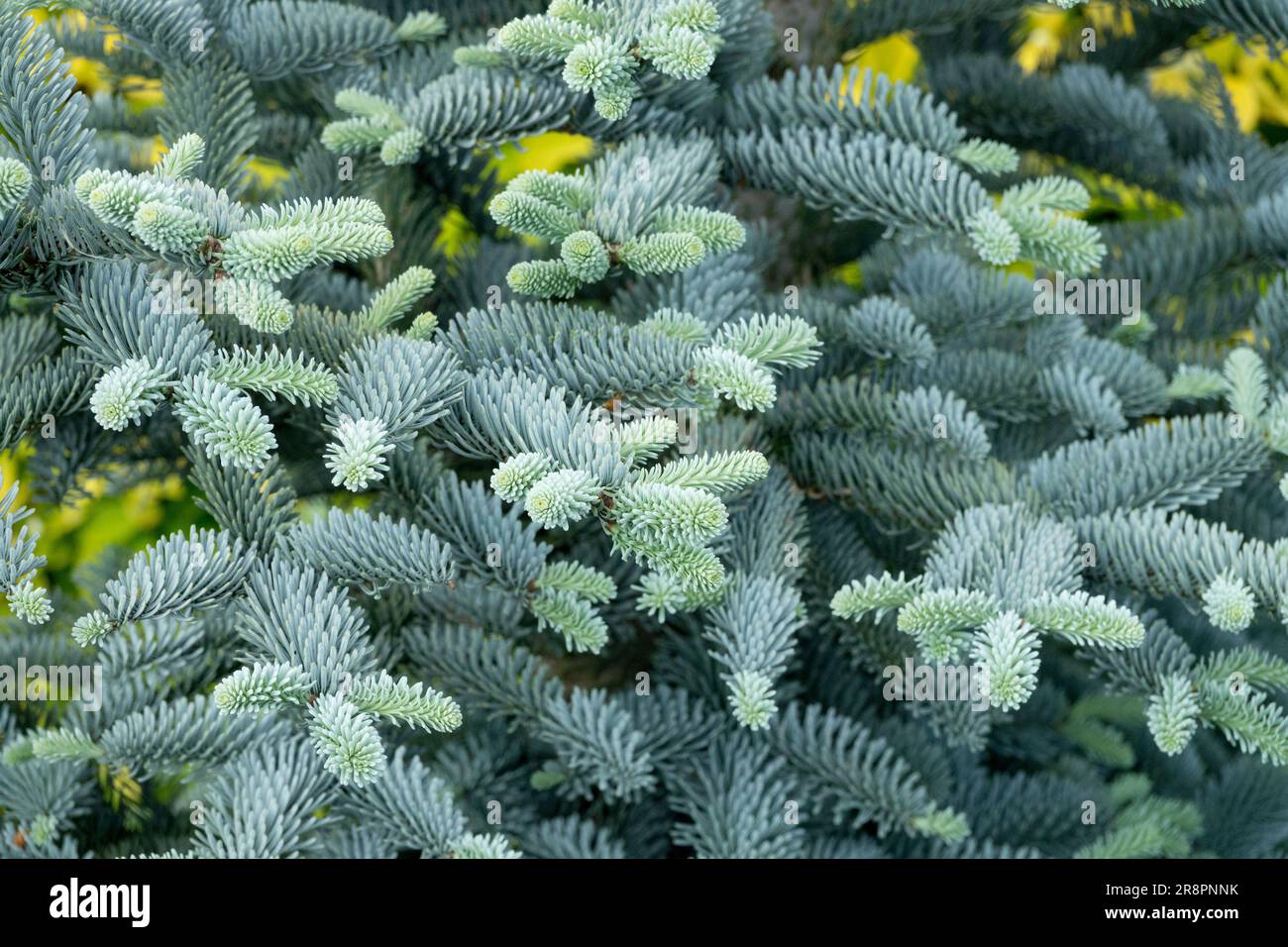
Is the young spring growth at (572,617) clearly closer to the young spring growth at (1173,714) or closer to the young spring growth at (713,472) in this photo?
the young spring growth at (713,472)

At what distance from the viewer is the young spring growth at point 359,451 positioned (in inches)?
19.9

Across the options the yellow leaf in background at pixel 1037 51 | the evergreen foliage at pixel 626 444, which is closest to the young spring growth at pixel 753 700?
the evergreen foliage at pixel 626 444

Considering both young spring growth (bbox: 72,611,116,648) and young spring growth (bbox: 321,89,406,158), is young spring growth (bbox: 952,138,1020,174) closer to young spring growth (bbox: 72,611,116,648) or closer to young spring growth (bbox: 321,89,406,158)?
young spring growth (bbox: 321,89,406,158)

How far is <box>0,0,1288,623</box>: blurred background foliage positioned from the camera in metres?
0.81

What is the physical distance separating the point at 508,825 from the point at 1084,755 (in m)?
0.45

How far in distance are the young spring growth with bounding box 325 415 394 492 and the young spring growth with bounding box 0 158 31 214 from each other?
0.18 m

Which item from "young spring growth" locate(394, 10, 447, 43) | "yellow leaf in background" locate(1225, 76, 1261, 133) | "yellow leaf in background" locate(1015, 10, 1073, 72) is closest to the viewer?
"young spring growth" locate(394, 10, 447, 43)

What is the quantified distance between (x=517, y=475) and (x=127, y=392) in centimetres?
17

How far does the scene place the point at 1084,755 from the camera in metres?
0.90

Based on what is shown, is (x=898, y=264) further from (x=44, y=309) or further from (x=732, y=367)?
(x=44, y=309)

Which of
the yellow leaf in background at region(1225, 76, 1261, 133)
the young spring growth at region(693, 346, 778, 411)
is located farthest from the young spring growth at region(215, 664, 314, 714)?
the yellow leaf in background at region(1225, 76, 1261, 133)

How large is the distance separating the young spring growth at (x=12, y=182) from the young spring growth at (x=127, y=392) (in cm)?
9

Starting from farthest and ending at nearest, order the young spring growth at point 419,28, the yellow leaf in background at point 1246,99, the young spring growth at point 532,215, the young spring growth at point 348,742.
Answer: the yellow leaf in background at point 1246,99
the young spring growth at point 419,28
the young spring growth at point 532,215
the young spring growth at point 348,742

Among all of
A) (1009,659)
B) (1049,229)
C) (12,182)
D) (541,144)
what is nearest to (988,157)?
(1049,229)
